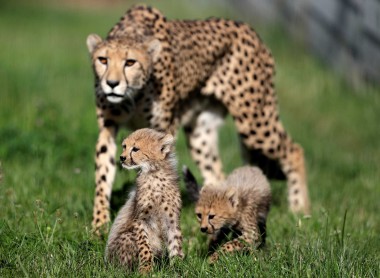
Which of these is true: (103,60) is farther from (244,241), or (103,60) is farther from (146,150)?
(244,241)

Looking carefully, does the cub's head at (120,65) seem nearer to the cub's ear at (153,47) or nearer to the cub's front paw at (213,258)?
the cub's ear at (153,47)

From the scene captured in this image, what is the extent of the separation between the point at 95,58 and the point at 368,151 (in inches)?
153

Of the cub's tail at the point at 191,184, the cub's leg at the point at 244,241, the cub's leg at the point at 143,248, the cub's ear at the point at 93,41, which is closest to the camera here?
the cub's leg at the point at 143,248

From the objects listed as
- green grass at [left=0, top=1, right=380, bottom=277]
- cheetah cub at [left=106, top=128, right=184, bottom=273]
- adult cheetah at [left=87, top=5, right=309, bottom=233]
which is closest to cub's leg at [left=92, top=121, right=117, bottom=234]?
adult cheetah at [left=87, top=5, right=309, bottom=233]

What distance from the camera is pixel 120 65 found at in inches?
212

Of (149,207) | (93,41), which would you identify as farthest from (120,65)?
(149,207)

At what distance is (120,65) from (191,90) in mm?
1097

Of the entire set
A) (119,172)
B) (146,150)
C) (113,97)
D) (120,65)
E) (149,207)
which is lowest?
(119,172)

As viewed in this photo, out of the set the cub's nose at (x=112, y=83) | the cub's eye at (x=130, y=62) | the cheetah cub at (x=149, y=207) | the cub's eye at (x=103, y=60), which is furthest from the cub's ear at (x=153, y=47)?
the cheetah cub at (x=149, y=207)

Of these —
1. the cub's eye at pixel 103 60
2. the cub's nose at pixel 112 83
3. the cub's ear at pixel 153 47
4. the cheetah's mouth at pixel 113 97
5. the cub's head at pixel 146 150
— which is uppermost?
the cub's ear at pixel 153 47

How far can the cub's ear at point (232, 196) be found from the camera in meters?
4.85

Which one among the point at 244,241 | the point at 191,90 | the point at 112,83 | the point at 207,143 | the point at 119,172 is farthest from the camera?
the point at 207,143

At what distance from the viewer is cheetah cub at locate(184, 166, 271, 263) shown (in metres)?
4.74

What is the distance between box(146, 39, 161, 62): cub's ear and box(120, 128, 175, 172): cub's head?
1371mm
